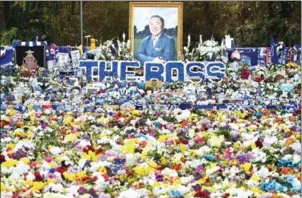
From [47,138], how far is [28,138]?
0.61 feet

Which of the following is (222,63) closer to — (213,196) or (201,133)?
(201,133)

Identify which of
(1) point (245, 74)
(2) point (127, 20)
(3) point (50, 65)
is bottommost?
(1) point (245, 74)

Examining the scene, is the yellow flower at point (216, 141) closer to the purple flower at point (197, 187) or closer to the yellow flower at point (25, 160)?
the purple flower at point (197, 187)

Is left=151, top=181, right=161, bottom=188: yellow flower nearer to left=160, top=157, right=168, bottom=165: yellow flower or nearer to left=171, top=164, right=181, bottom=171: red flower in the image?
left=171, top=164, right=181, bottom=171: red flower

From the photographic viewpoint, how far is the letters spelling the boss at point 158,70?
11141 mm

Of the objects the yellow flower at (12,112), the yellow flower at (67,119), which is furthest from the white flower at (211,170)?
the yellow flower at (12,112)

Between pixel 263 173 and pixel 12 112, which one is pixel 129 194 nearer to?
pixel 263 173

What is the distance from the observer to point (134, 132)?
7125mm

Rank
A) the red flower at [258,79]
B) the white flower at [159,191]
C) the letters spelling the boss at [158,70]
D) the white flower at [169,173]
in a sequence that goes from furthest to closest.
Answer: the red flower at [258,79]
the letters spelling the boss at [158,70]
the white flower at [169,173]
the white flower at [159,191]

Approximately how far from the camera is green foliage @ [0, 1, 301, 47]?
16672 mm

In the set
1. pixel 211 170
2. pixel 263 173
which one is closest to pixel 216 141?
pixel 211 170

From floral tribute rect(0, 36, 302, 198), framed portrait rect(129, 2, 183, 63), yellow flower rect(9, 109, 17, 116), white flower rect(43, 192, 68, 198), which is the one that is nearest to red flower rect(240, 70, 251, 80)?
floral tribute rect(0, 36, 302, 198)

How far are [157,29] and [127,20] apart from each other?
17.9 ft

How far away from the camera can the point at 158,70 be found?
11.2 metres
